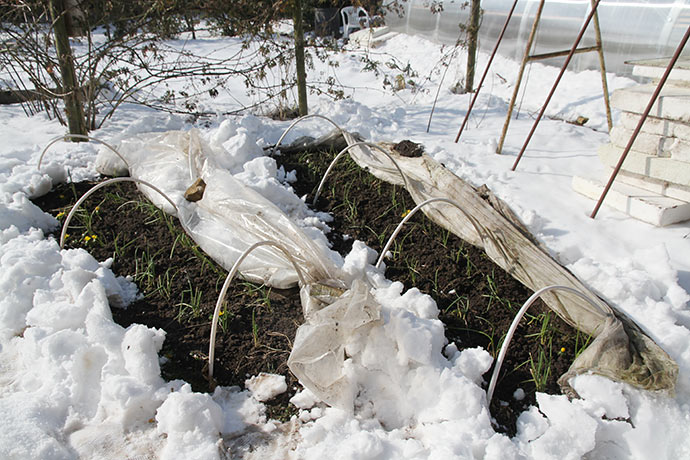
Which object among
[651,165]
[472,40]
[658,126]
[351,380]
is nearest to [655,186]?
[651,165]

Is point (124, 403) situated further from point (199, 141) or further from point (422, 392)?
point (199, 141)

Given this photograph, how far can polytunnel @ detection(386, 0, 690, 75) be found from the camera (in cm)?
541

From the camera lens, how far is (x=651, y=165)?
3195 millimetres

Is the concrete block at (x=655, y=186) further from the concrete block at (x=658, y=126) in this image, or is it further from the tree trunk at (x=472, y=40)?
the tree trunk at (x=472, y=40)

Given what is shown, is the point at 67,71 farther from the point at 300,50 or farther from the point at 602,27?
the point at 602,27

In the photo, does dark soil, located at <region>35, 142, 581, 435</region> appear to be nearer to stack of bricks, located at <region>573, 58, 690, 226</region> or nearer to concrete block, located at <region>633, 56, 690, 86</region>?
stack of bricks, located at <region>573, 58, 690, 226</region>

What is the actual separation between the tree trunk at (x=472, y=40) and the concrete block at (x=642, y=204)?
10.0 feet

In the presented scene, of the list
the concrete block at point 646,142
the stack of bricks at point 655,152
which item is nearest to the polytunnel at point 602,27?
the stack of bricks at point 655,152

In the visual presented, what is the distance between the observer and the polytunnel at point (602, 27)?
17.7ft

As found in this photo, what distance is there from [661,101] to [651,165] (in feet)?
1.36

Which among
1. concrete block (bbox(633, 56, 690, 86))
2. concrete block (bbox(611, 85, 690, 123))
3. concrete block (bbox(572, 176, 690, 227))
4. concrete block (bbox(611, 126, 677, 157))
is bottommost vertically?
concrete block (bbox(572, 176, 690, 227))

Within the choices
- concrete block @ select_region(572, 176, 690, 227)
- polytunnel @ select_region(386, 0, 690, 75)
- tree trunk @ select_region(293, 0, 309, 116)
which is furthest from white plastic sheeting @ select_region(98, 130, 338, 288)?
polytunnel @ select_region(386, 0, 690, 75)

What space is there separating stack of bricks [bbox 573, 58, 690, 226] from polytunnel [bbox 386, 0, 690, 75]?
1816mm

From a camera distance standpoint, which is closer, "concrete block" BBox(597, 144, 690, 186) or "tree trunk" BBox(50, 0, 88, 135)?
"concrete block" BBox(597, 144, 690, 186)
